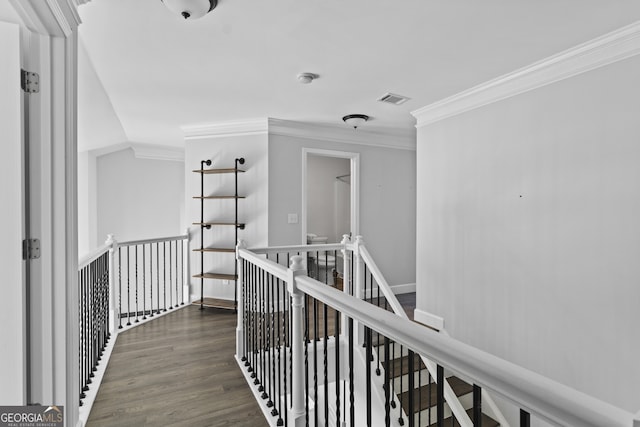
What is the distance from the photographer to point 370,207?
4785mm

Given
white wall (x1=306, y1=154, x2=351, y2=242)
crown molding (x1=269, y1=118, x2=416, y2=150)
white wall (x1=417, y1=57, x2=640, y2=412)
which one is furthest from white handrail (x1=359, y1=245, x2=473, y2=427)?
white wall (x1=306, y1=154, x2=351, y2=242)

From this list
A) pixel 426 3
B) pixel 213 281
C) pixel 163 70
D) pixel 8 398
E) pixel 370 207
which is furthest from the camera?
pixel 370 207

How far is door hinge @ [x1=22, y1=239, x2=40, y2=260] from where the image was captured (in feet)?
4.61

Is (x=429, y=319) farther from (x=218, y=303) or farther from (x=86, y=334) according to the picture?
(x=86, y=334)

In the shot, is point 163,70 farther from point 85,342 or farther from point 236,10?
point 85,342

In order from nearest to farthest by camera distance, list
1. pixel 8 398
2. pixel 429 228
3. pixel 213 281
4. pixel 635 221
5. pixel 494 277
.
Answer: pixel 8 398 → pixel 635 221 → pixel 494 277 → pixel 429 228 → pixel 213 281

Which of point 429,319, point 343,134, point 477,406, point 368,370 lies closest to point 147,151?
point 343,134

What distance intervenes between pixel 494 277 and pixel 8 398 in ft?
10.6

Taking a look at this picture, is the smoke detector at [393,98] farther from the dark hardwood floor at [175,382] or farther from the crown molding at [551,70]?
the dark hardwood floor at [175,382]

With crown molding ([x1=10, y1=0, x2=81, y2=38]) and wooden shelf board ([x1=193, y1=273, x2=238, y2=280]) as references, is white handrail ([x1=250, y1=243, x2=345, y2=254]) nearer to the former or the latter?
wooden shelf board ([x1=193, y1=273, x2=238, y2=280])

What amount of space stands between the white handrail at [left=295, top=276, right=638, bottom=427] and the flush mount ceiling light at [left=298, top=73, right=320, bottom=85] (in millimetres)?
2277

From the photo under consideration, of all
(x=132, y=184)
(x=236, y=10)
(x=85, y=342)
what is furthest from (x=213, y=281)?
(x=236, y=10)

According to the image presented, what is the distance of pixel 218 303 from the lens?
160 inches

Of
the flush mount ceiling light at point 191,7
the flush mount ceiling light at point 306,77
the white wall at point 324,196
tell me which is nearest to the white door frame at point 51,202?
the flush mount ceiling light at point 191,7
